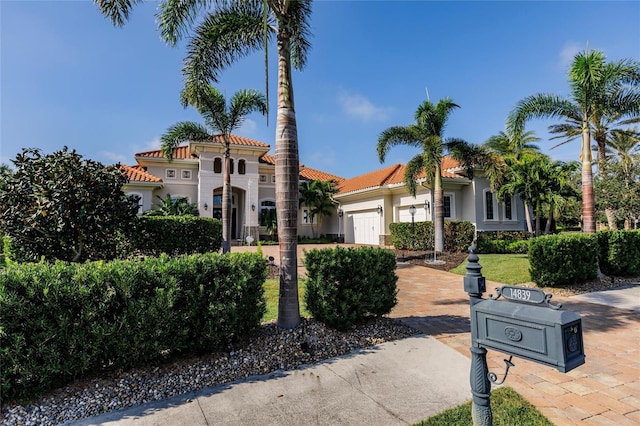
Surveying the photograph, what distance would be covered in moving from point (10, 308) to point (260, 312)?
2.63m

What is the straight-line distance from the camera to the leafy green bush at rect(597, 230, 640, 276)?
10.4 meters

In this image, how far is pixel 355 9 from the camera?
26.9 feet

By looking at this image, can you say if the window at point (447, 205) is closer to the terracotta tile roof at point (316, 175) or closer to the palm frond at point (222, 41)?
the terracotta tile roof at point (316, 175)

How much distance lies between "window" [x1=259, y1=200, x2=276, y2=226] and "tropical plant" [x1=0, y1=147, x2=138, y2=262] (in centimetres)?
1964

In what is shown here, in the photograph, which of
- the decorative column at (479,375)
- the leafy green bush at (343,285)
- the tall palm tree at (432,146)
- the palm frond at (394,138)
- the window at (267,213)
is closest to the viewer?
the decorative column at (479,375)

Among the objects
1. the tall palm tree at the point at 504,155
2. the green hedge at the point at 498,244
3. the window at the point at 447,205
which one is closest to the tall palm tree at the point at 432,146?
the tall palm tree at the point at 504,155

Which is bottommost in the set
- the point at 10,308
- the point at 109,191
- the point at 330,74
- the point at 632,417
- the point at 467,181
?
the point at 632,417

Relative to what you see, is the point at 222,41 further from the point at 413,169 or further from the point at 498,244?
the point at 498,244

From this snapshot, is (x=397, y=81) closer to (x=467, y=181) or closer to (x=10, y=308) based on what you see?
(x=467, y=181)

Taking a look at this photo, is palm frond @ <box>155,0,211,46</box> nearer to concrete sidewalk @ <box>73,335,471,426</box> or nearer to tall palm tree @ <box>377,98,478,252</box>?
concrete sidewalk @ <box>73,335,471,426</box>

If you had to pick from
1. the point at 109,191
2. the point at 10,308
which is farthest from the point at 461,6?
the point at 10,308

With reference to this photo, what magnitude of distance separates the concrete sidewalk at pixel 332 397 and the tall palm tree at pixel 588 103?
10435 mm

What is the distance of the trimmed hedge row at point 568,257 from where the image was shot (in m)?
9.02

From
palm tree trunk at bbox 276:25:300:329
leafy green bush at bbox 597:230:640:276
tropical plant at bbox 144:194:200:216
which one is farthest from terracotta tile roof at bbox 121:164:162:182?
leafy green bush at bbox 597:230:640:276
